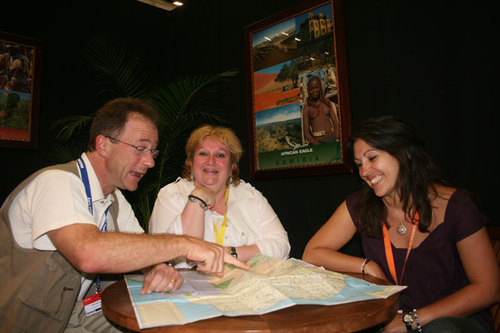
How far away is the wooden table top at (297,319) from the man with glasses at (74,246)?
0.20 meters

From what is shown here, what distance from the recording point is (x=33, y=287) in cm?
145

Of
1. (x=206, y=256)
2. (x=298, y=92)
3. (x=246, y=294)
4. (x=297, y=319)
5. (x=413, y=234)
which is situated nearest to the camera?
(x=297, y=319)

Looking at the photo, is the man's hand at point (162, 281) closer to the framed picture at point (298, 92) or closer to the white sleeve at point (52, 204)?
the white sleeve at point (52, 204)

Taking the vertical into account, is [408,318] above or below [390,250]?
below

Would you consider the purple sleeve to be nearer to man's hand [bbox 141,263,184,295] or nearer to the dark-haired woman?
the dark-haired woman

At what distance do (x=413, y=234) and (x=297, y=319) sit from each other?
1.13 metres

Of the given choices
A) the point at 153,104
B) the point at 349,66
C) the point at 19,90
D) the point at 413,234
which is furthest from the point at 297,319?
the point at 19,90

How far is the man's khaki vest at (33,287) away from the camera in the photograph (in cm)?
143

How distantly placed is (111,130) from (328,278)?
51.0 inches

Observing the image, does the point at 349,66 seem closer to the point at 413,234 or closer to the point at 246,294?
the point at 413,234

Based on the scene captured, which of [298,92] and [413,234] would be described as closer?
[413,234]

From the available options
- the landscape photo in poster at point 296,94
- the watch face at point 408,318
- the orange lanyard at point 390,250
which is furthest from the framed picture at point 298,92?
the watch face at point 408,318

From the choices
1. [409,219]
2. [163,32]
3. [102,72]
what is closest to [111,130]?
[409,219]

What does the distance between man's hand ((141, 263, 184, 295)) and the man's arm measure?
10 centimetres
